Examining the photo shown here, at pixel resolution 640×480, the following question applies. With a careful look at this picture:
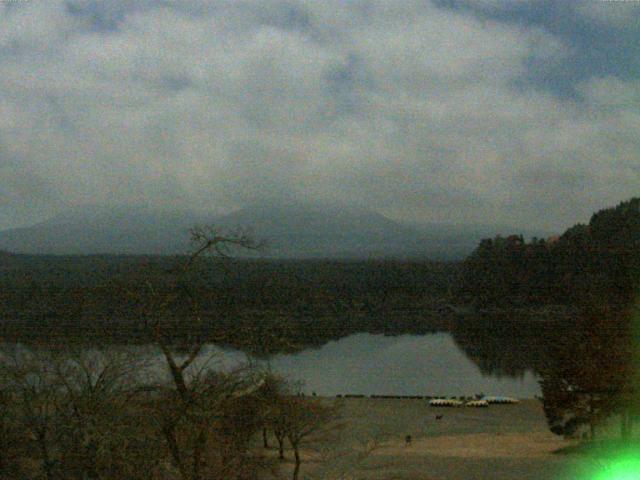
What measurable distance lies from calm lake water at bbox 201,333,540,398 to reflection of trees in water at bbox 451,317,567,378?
0.60m

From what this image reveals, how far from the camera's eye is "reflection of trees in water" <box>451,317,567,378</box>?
1248 inches

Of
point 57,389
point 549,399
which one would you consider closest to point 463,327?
point 549,399

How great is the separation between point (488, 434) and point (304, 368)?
543 inches

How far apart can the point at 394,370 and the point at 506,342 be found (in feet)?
27.7

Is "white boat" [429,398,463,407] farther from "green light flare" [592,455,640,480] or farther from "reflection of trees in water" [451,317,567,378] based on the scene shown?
"green light flare" [592,455,640,480]

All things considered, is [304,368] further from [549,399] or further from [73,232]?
[73,232]

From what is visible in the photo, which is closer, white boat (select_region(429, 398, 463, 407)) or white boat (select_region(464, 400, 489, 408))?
white boat (select_region(464, 400, 489, 408))

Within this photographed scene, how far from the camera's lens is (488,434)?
57.6 feet

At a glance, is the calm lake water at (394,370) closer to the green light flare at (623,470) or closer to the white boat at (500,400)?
the white boat at (500,400)

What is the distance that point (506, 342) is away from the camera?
3781 cm

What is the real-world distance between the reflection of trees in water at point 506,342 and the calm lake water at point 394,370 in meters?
0.60

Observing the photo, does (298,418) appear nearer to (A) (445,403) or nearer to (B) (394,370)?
(A) (445,403)

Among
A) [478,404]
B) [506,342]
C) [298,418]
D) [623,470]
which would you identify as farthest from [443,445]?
[506,342]

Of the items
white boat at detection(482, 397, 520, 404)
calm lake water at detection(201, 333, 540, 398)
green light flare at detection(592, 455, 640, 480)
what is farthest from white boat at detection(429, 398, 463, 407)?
green light flare at detection(592, 455, 640, 480)
